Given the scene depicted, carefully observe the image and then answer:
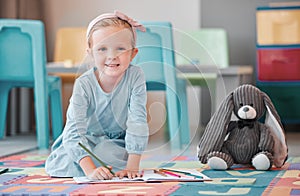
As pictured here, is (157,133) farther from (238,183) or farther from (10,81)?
(10,81)

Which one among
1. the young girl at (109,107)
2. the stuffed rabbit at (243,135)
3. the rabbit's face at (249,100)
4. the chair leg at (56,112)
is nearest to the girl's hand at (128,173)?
the young girl at (109,107)

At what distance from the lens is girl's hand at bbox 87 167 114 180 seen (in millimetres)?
1813

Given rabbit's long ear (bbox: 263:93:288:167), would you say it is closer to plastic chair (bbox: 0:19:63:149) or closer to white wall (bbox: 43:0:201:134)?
plastic chair (bbox: 0:19:63:149)

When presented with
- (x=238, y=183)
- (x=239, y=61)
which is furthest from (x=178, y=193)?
(x=239, y=61)

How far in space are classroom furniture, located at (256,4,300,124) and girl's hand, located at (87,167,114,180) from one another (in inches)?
94.7

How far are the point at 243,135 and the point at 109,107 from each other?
530 millimetres

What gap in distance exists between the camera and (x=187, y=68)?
2.21 meters

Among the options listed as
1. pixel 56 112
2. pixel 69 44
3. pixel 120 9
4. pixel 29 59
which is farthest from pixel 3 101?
pixel 120 9

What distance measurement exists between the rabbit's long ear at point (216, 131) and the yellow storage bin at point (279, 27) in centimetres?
197

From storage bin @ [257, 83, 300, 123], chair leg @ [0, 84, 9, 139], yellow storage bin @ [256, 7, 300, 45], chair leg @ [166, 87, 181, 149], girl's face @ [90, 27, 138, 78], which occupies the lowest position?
storage bin @ [257, 83, 300, 123]

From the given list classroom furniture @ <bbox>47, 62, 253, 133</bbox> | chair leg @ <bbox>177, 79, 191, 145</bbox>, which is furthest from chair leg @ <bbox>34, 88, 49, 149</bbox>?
chair leg @ <bbox>177, 79, 191, 145</bbox>

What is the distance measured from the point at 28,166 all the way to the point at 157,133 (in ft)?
1.97

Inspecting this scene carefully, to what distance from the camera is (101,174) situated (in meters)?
1.82

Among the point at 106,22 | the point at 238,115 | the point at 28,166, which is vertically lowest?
the point at 28,166
